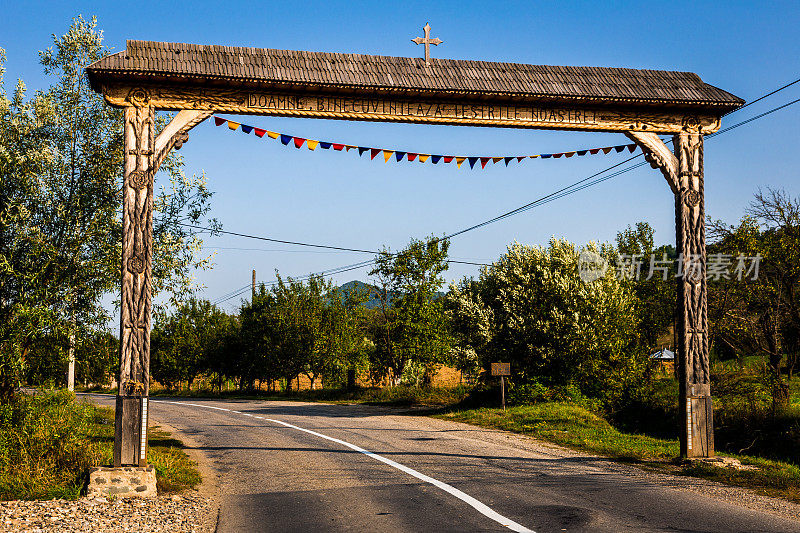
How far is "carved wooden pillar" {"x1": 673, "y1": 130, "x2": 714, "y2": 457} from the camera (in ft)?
36.8

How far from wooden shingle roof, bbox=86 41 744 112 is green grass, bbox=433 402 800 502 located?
6.31m

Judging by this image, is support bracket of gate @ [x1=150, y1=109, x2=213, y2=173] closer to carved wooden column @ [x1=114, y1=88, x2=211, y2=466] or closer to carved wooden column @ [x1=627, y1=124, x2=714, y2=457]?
carved wooden column @ [x1=114, y1=88, x2=211, y2=466]

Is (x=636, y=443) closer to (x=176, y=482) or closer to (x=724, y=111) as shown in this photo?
(x=724, y=111)

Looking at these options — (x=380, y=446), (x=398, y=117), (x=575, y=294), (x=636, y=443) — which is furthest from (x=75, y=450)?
(x=575, y=294)

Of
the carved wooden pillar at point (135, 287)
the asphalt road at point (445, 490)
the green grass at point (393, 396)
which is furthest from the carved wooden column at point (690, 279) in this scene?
the green grass at point (393, 396)

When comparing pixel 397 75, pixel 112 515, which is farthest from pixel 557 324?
pixel 112 515

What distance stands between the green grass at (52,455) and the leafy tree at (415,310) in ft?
73.5

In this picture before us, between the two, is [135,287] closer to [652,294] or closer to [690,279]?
[690,279]

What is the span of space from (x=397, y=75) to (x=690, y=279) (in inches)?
247

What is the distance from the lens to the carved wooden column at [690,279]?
11.2 meters

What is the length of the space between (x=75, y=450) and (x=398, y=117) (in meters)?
7.66

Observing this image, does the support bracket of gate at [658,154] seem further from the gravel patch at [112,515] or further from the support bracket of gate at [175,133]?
the gravel patch at [112,515]

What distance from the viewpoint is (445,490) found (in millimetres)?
9008

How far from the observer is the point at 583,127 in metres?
11.6
